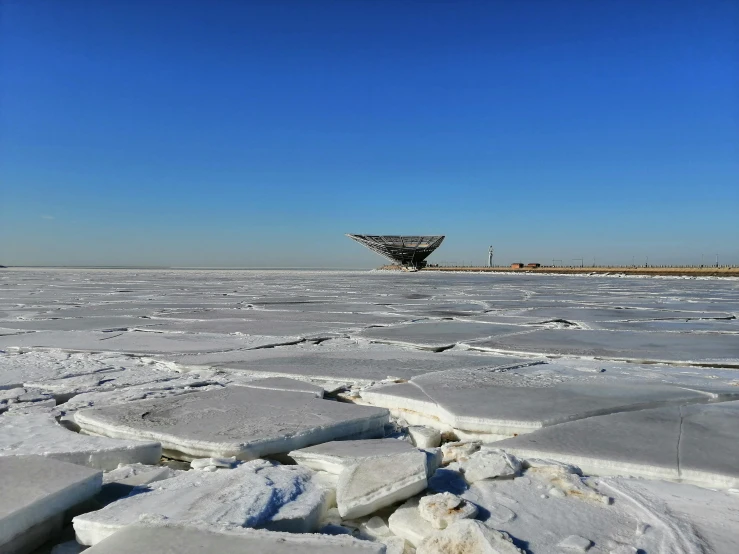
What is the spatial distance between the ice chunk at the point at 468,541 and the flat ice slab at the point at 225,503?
261mm

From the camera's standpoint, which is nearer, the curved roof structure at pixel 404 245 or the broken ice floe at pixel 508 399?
the broken ice floe at pixel 508 399

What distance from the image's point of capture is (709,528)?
106 centimetres

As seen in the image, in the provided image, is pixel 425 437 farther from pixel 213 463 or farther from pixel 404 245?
pixel 404 245

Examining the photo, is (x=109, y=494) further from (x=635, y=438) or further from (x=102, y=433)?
(x=635, y=438)

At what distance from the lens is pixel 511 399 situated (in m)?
2.03

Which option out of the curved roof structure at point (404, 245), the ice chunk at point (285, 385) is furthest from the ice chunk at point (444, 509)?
the curved roof structure at point (404, 245)

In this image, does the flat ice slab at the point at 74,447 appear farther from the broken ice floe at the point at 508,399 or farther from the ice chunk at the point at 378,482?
the broken ice floe at the point at 508,399

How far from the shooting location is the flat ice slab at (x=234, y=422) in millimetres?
1475

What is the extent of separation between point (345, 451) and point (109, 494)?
56 centimetres

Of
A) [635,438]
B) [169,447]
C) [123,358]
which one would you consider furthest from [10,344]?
[635,438]

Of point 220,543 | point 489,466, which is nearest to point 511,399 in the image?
point 489,466

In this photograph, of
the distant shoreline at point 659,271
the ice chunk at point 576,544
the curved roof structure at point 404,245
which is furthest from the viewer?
the curved roof structure at point 404,245

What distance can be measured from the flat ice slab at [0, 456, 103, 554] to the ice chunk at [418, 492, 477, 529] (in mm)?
708

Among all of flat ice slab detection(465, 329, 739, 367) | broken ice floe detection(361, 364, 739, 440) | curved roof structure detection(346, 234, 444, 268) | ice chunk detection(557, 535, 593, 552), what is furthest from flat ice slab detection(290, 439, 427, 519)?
curved roof structure detection(346, 234, 444, 268)
